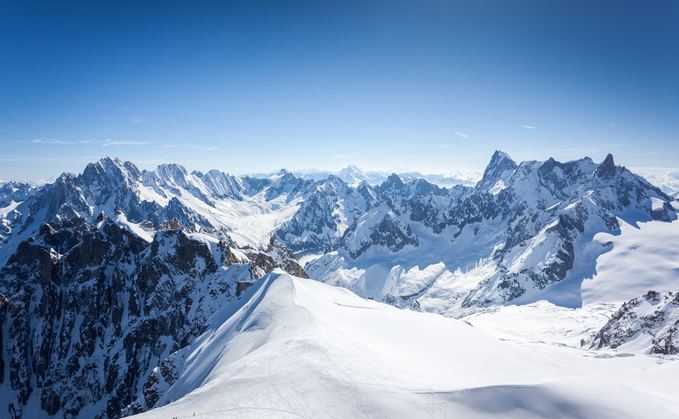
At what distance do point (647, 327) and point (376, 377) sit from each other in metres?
83.8

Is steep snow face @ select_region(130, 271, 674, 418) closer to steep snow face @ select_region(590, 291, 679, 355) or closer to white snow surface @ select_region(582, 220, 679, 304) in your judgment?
steep snow face @ select_region(590, 291, 679, 355)

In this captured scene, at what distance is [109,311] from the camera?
287 feet

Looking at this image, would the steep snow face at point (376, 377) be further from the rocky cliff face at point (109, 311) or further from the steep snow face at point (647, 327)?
the steep snow face at point (647, 327)

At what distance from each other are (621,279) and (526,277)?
43.6 metres

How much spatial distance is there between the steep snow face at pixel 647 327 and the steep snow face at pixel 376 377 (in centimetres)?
5177

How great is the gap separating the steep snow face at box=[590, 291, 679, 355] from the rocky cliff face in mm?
90207

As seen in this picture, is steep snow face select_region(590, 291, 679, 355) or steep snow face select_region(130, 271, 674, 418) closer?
steep snow face select_region(130, 271, 674, 418)

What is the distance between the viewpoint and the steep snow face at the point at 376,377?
1711 centimetres

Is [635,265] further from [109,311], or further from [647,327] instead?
[109,311]

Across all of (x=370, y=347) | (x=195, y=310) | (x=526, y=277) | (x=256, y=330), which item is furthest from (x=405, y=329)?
(x=526, y=277)

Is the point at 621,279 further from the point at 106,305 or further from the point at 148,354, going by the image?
the point at 106,305

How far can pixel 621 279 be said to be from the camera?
5940 inches

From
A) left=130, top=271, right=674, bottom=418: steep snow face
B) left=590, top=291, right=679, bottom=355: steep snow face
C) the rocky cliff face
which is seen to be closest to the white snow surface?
left=590, top=291, right=679, bottom=355: steep snow face

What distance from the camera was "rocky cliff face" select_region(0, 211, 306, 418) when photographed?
7369 centimetres
